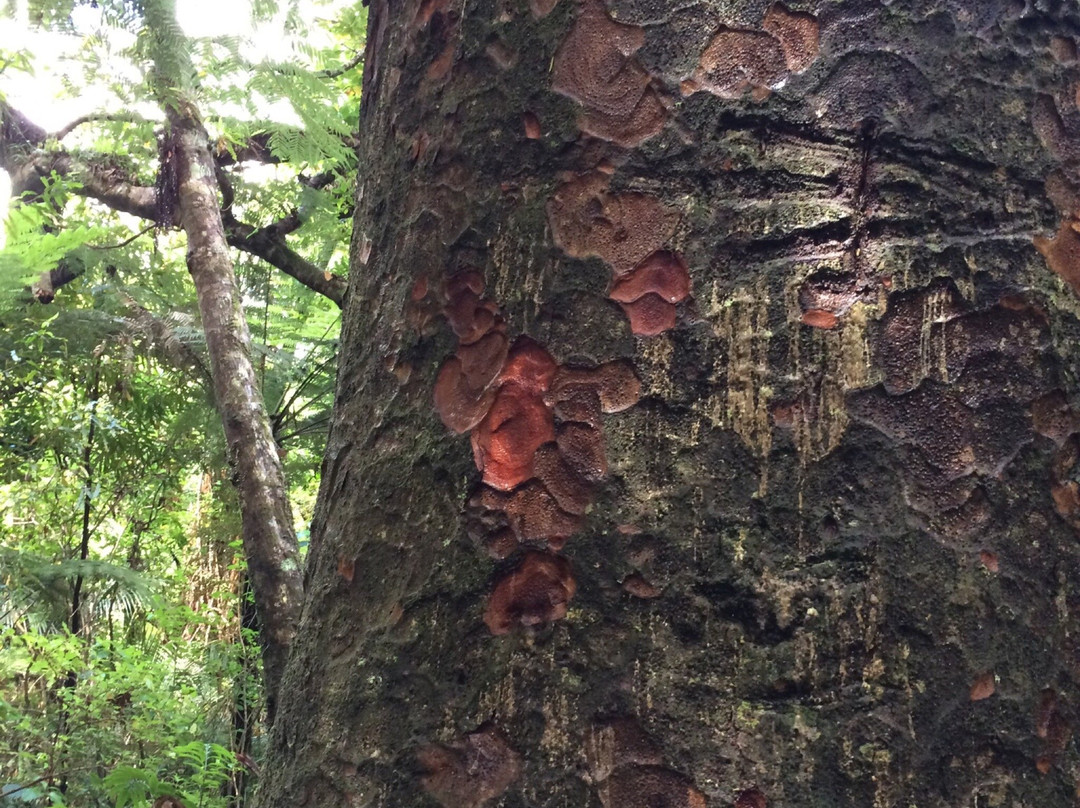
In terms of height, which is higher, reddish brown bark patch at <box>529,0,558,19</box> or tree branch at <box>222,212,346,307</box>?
tree branch at <box>222,212,346,307</box>

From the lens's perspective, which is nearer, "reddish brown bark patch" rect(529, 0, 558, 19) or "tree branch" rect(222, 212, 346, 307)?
"reddish brown bark patch" rect(529, 0, 558, 19)

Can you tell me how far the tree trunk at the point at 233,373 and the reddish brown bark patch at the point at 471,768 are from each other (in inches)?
85.2

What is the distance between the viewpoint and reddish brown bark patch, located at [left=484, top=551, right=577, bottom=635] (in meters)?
0.76

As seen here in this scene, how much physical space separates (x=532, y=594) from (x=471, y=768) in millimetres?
160

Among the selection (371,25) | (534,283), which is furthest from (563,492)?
(371,25)

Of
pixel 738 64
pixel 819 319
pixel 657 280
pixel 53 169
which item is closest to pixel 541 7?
pixel 738 64

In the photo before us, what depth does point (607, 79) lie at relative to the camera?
863 mm

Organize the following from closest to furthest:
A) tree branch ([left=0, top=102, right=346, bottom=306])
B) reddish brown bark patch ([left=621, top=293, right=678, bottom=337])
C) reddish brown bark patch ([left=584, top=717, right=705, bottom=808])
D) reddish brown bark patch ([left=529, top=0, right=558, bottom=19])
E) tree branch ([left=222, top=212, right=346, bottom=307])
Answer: reddish brown bark patch ([left=584, top=717, right=705, bottom=808]) < reddish brown bark patch ([left=621, top=293, right=678, bottom=337]) < reddish brown bark patch ([left=529, top=0, right=558, bottom=19]) < tree branch ([left=0, top=102, right=346, bottom=306]) < tree branch ([left=222, top=212, right=346, bottom=307])

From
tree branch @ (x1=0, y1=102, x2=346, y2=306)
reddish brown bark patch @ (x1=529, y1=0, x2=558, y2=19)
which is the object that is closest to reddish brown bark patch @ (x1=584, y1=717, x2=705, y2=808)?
reddish brown bark patch @ (x1=529, y1=0, x2=558, y2=19)

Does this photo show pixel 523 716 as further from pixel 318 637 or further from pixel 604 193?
pixel 604 193

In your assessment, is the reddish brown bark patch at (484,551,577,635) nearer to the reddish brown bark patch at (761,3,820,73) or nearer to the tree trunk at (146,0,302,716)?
the reddish brown bark patch at (761,3,820,73)

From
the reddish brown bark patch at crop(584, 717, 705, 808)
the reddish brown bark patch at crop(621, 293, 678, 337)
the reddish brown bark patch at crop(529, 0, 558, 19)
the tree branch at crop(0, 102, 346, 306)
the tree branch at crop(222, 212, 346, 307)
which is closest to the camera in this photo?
the reddish brown bark patch at crop(584, 717, 705, 808)

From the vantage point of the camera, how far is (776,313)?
0.76 metres

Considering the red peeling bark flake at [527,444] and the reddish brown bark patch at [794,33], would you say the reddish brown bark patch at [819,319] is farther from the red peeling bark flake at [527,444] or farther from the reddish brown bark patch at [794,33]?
the reddish brown bark patch at [794,33]
